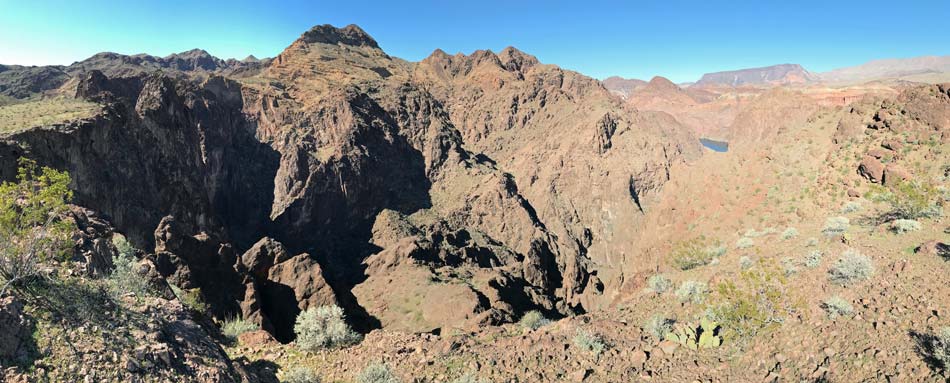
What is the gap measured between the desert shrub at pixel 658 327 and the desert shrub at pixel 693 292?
225 centimetres

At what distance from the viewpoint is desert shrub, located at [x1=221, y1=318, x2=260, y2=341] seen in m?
19.7

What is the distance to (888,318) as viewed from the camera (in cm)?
1262

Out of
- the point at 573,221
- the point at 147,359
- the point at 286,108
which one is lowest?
the point at 573,221

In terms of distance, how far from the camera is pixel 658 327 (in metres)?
16.5

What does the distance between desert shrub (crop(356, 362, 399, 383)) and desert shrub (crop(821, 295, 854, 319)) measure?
569 inches

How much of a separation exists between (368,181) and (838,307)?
228ft

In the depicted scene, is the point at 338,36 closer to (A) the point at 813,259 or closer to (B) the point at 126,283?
(B) the point at 126,283

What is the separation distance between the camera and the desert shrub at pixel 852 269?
15.5 m

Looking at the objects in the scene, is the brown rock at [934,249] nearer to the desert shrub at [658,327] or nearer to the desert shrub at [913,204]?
the desert shrub at [913,204]

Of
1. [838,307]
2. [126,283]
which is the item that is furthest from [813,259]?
[126,283]

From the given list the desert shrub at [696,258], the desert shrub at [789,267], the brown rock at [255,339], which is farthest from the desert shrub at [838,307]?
the brown rock at [255,339]

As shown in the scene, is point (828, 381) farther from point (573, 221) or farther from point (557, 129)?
point (557, 129)

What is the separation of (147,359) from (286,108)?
84523mm

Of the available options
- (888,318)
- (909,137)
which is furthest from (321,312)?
(909,137)
